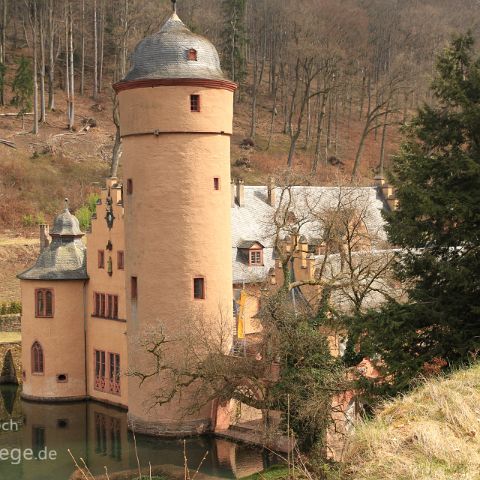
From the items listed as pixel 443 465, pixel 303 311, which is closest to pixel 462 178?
pixel 443 465

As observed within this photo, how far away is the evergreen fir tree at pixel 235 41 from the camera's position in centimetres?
5934

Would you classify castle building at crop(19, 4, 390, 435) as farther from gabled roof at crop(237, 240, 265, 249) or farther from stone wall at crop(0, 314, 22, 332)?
stone wall at crop(0, 314, 22, 332)

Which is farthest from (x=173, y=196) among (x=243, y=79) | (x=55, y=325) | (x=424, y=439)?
(x=243, y=79)

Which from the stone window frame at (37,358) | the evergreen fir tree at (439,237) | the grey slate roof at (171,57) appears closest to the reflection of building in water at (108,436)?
the stone window frame at (37,358)

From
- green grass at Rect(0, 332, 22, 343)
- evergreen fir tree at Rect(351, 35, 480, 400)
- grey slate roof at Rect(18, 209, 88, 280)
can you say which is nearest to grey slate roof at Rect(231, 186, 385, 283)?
grey slate roof at Rect(18, 209, 88, 280)

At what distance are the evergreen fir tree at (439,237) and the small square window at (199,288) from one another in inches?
393

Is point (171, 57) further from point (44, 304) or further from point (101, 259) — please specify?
point (44, 304)

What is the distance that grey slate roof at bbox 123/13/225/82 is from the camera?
24.5 metres

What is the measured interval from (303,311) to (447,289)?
8.82 meters

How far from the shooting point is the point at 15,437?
2462 cm

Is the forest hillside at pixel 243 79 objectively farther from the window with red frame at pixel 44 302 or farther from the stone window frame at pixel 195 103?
the stone window frame at pixel 195 103

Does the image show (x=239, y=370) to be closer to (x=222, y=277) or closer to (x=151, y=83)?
(x=222, y=277)

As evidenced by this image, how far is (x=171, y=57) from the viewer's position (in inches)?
966

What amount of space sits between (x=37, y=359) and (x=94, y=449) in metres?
6.81
